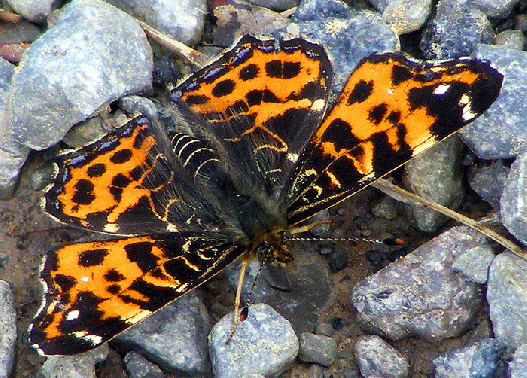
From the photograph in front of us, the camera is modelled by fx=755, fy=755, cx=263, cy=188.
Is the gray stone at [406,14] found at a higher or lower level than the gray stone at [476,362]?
higher

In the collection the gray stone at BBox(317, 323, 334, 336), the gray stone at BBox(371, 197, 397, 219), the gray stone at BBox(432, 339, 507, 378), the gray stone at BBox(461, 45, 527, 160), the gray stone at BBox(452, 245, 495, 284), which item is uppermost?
the gray stone at BBox(461, 45, 527, 160)

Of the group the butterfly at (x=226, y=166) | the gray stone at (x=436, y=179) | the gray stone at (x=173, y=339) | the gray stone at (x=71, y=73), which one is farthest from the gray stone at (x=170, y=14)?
the gray stone at (x=173, y=339)

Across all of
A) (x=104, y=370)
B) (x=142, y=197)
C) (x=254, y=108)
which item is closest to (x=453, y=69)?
(x=254, y=108)

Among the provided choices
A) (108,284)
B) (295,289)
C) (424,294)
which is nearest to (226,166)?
(295,289)

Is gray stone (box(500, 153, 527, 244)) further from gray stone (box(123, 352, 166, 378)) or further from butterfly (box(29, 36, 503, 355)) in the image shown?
gray stone (box(123, 352, 166, 378))

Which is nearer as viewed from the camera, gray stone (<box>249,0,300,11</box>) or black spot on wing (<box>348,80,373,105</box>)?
black spot on wing (<box>348,80,373,105</box>)

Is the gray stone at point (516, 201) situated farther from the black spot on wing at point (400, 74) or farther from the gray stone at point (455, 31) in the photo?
the gray stone at point (455, 31)

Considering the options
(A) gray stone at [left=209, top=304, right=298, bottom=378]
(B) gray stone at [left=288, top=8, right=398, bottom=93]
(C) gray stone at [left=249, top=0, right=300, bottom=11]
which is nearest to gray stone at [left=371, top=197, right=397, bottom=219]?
(B) gray stone at [left=288, top=8, right=398, bottom=93]

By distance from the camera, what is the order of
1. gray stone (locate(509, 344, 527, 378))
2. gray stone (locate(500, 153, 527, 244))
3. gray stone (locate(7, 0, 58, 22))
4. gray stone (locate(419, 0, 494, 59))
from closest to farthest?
1. gray stone (locate(509, 344, 527, 378))
2. gray stone (locate(500, 153, 527, 244))
3. gray stone (locate(419, 0, 494, 59))
4. gray stone (locate(7, 0, 58, 22))
